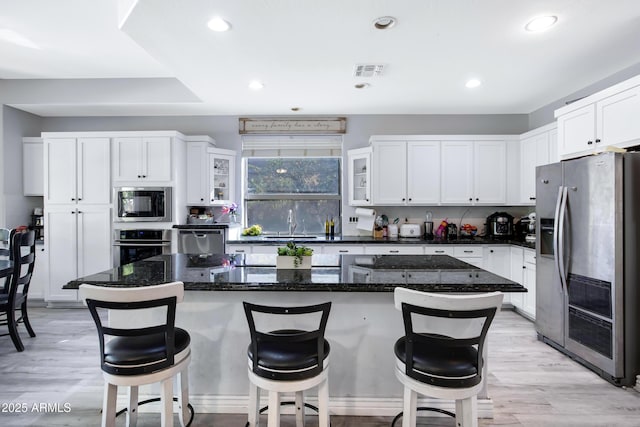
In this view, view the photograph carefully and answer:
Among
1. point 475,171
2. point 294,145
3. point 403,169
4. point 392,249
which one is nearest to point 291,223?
point 294,145

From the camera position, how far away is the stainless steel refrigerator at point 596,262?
7.97 ft

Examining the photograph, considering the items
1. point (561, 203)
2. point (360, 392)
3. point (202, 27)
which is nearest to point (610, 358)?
point (561, 203)

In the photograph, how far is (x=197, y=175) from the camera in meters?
4.61

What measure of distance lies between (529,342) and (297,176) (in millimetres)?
3646

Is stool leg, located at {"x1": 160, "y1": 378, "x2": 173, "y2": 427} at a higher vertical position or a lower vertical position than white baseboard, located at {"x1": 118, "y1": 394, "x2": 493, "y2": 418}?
higher

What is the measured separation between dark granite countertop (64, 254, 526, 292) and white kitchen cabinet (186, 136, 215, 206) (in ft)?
7.30

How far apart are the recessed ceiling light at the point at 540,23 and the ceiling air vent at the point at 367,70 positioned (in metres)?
1.21

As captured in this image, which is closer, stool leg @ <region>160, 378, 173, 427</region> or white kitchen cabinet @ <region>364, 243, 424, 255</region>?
stool leg @ <region>160, 378, 173, 427</region>

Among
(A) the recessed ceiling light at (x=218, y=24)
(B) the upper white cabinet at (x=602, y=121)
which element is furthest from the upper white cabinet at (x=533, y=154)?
(A) the recessed ceiling light at (x=218, y=24)

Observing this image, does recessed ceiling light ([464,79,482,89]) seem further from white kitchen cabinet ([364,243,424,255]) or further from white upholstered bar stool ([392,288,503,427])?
white upholstered bar stool ([392,288,503,427])

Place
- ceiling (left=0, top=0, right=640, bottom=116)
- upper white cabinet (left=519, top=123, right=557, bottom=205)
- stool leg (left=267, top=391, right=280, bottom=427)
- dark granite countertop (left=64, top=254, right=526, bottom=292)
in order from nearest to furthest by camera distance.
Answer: stool leg (left=267, top=391, right=280, bottom=427) < dark granite countertop (left=64, top=254, right=526, bottom=292) < ceiling (left=0, top=0, right=640, bottom=116) < upper white cabinet (left=519, top=123, right=557, bottom=205)

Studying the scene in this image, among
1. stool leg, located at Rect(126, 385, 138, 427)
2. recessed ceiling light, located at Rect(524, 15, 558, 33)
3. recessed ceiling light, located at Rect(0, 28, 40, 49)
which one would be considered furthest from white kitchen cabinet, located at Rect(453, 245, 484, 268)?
recessed ceiling light, located at Rect(0, 28, 40, 49)

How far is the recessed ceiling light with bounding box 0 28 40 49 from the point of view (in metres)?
3.02

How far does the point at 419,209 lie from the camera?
495 cm
